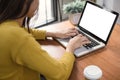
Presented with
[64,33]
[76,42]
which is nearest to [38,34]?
[64,33]

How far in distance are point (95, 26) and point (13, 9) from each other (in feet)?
2.12

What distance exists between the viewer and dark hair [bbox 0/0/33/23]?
0.95 metres

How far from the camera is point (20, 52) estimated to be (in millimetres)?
912

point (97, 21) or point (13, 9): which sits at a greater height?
point (13, 9)

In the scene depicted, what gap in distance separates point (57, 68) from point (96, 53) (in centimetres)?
38

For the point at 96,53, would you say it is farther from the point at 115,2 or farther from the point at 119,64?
the point at 115,2

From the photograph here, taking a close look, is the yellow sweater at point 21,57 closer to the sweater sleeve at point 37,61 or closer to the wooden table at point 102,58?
the sweater sleeve at point 37,61

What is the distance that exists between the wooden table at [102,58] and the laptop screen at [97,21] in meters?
0.09

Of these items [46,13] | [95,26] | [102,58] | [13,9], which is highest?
[13,9]

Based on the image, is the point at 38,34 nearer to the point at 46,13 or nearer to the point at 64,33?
the point at 64,33

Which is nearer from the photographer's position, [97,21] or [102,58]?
[102,58]

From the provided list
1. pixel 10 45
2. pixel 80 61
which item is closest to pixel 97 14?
pixel 80 61

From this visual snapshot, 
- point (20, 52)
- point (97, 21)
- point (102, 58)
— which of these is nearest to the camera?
point (20, 52)

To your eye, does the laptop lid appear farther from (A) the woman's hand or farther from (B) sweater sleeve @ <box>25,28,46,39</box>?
(B) sweater sleeve @ <box>25,28,46,39</box>
